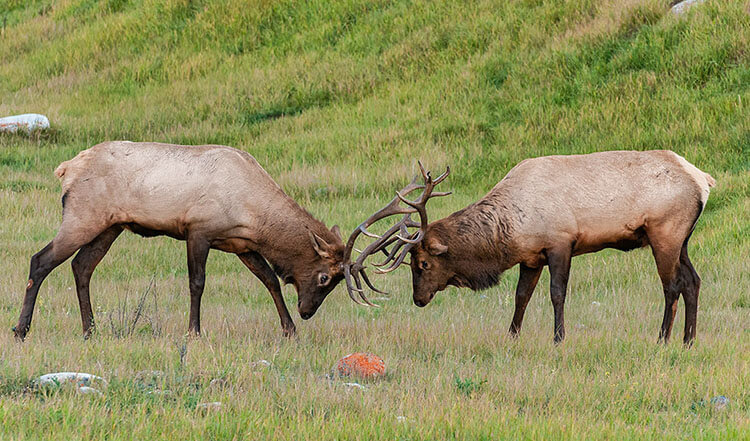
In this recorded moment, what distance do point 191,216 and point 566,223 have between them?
10.3 ft

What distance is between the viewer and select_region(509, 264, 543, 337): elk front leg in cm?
854

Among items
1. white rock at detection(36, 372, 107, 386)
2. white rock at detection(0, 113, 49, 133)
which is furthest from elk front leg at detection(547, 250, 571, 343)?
white rock at detection(0, 113, 49, 133)

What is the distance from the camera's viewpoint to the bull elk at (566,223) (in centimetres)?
816

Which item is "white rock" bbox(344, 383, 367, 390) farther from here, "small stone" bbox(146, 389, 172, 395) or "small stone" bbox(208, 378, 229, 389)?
"small stone" bbox(146, 389, 172, 395)

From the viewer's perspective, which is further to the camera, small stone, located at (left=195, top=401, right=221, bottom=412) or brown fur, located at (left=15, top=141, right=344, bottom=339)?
brown fur, located at (left=15, top=141, right=344, bottom=339)

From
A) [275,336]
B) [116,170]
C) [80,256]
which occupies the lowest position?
[275,336]

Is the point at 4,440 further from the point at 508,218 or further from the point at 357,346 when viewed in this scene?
the point at 508,218

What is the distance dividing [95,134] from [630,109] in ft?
33.7

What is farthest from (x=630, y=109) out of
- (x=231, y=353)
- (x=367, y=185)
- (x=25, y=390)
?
(x=25, y=390)

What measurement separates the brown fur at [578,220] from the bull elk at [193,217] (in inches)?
38.6

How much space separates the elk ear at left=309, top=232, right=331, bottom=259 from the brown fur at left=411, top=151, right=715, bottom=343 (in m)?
0.77

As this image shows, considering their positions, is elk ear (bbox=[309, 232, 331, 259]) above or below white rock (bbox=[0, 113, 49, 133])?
below

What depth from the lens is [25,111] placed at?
68.4 feet

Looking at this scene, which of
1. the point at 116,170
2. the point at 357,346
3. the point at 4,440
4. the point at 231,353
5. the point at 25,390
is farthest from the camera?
the point at 116,170
